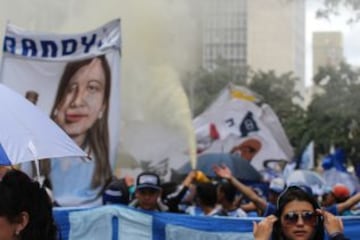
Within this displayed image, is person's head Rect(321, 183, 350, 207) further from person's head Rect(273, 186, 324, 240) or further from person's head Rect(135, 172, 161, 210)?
person's head Rect(273, 186, 324, 240)

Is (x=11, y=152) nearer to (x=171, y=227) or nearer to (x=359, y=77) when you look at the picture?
(x=171, y=227)

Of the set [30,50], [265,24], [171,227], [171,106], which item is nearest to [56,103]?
[30,50]

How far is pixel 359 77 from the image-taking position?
116 feet

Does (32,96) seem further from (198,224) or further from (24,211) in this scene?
(24,211)

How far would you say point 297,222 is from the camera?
3607 millimetres

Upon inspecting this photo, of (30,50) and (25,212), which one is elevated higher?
(30,50)

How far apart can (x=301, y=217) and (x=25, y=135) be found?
3.54 feet

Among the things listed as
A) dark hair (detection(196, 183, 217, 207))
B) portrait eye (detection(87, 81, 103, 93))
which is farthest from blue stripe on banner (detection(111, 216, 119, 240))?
portrait eye (detection(87, 81, 103, 93))

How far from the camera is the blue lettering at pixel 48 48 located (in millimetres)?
7703

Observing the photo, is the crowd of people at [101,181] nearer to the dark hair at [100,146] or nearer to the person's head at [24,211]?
the dark hair at [100,146]

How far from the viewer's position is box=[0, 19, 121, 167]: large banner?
7582mm

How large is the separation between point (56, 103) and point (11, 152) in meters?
4.21

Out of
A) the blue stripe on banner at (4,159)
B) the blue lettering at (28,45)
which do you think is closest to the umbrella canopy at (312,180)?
the blue lettering at (28,45)

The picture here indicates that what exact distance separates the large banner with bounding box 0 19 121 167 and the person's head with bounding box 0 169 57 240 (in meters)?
4.77
